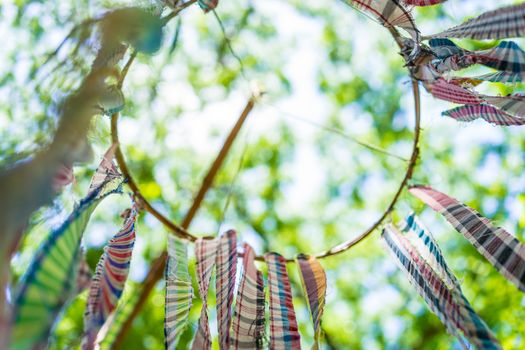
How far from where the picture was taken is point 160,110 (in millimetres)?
5449

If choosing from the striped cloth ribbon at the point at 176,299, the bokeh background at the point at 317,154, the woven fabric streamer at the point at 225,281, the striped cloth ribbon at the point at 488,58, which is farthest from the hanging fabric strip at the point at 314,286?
the bokeh background at the point at 317,154

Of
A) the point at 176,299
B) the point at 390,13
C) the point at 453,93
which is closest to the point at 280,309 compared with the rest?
the point at 176,299

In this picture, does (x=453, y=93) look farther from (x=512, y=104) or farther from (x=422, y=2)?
(x=422, y=2)

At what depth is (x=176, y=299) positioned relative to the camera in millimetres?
1851

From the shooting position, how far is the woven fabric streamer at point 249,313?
67.6 inches

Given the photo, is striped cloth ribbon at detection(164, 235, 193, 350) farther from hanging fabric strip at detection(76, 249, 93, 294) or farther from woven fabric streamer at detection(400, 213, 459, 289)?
woven fabric streamer at detection(400, 213, 459, 289)

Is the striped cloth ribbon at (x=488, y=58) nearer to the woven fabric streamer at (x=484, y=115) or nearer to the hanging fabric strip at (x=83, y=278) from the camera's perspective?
the woven fabric streamer at (x=484, y=115)

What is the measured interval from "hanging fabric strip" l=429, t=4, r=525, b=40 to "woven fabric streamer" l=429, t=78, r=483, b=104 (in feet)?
0.71

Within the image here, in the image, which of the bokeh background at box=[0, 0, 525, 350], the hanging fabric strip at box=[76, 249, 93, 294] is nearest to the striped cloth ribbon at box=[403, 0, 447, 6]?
the hanging fabric strip at box=[76, 249, 93, 294]

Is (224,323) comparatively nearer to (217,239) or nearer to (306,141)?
(217,239)

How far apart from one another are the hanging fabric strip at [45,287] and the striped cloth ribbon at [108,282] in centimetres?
26

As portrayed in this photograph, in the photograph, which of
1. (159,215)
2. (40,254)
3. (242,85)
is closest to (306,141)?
(242,85)

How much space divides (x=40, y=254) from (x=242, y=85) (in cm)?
491

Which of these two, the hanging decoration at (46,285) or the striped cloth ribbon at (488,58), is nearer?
the hanging decoration at (46,285)
